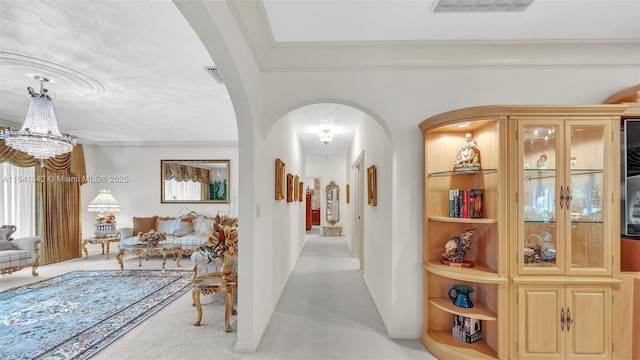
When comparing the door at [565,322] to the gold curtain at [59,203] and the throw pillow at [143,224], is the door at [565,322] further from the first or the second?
the gold curtain at [59,203]

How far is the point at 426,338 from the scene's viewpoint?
2.62 metres

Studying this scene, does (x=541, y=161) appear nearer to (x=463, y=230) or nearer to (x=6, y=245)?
(x=463, y=230)

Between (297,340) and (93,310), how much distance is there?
2.71m

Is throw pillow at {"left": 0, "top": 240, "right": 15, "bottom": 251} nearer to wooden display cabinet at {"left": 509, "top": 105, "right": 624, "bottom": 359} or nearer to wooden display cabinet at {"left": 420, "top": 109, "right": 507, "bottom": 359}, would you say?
wooden display cabinet at {"left": 420, "top": 109, "right": 507, "bottom": 359}

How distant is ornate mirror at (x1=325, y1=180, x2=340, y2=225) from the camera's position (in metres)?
10.2

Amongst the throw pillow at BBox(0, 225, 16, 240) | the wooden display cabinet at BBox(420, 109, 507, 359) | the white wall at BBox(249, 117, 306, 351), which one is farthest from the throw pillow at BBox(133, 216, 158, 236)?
the wooden display cabinet at BBox(420, 109, 507, 359)

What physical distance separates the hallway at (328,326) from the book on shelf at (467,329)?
1.09 feet

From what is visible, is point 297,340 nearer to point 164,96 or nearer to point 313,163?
point 164,96

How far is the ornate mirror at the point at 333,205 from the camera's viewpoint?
10250mm

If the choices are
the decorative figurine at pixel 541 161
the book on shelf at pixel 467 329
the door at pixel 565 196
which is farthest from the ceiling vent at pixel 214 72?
the book on shelf at pixel 467 329

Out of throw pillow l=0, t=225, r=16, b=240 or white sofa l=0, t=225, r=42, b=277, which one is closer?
white sofa l=0, t=225, r=42, b=277

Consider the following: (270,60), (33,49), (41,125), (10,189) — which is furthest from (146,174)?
(270,60)

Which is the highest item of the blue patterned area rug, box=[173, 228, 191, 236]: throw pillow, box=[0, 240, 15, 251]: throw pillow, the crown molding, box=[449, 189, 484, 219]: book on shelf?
the crown molding

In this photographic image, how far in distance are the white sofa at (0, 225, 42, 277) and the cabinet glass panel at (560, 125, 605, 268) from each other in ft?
25.5
